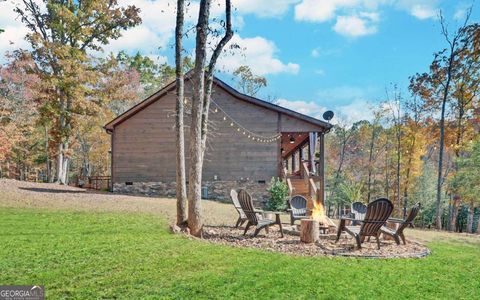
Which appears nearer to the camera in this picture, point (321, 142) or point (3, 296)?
point (3, 296)

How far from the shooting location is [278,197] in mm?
15883

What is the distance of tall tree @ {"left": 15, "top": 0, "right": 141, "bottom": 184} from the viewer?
65.1 feet

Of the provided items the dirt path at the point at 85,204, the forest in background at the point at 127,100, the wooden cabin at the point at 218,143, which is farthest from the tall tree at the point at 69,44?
the dirt path at the point at 85,204

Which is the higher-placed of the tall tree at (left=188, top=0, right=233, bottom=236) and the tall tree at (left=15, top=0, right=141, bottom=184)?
the tall tree at (left=15, top=0, right=141, bottom=184)

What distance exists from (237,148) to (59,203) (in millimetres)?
8001

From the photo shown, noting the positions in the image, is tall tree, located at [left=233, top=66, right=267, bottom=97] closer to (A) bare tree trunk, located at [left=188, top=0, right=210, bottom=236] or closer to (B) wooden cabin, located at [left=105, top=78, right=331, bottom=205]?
(B) wooden cabin, located at [left=105, top=78, right=331, bottom=205]

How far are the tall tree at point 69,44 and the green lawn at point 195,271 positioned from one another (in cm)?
1433

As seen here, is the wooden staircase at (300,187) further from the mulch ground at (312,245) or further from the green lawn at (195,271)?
the green lawn at (195,271)

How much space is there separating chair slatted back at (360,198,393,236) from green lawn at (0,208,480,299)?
986mm

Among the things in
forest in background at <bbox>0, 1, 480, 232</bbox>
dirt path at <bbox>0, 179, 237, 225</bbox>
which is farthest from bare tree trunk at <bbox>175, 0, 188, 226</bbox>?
forest in background at <bbox>0, 1, 480, 232</bbox>

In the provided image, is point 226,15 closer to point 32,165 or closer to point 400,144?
point 400,144

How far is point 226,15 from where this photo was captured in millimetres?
9445

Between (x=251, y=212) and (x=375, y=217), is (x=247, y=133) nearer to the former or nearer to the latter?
(x=251, y=212)

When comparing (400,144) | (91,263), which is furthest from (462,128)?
(91,263)
